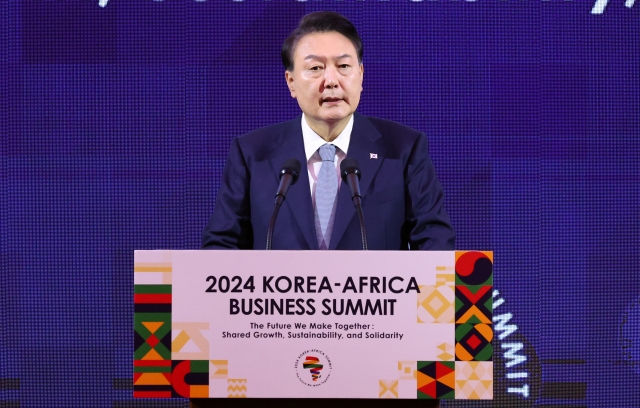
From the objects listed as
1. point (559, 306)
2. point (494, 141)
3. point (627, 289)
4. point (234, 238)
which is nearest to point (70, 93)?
point (234, 238)

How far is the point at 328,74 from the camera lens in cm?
191

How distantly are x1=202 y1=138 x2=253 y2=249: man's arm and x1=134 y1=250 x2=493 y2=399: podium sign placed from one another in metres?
0.58

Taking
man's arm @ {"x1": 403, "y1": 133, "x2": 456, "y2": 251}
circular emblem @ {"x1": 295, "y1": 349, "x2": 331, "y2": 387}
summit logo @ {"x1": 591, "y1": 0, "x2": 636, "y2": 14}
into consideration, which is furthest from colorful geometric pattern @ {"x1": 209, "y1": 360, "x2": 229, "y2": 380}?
summit logo @ {"x1": 591, "y1": 0, "x2": 636, "y2": 14}

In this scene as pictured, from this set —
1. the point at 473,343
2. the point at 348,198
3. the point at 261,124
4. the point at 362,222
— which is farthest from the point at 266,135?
the point at 261,124

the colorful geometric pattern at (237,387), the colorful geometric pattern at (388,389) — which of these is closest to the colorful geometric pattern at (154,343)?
the colorful geometric pattern at (237,387)

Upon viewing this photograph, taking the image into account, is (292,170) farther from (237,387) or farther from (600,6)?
(600,6)

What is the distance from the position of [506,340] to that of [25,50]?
272 cm

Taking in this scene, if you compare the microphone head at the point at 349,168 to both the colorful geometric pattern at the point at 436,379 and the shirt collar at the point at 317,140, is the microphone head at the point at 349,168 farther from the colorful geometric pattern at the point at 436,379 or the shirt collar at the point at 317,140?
the colorful geometric pattern at the point at 436,379

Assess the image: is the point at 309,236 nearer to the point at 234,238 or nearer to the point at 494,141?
the point at 234,238

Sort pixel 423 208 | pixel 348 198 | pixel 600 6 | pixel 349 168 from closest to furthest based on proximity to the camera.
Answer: pixel 349 168 < pixel 348 198 < pixel 423 208 < pixel 600 6

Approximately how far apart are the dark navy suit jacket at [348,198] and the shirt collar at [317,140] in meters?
0.02

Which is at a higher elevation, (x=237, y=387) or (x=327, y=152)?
(x=327, y=152)

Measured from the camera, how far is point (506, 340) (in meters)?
3.24

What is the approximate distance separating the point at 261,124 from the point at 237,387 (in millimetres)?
2213
